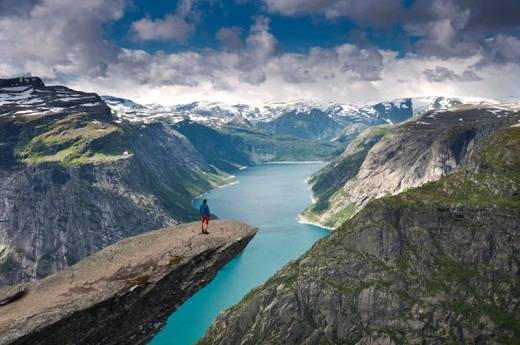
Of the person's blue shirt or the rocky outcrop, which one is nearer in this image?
the rocky outcrop

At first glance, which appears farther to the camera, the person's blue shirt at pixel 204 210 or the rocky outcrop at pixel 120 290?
the person's blue shirt at pixel 204 210

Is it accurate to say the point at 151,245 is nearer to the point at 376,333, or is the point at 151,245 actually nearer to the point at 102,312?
the point at 102,312

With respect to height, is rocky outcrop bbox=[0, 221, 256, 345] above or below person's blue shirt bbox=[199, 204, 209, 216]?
below

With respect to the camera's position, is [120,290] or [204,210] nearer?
[120,290]

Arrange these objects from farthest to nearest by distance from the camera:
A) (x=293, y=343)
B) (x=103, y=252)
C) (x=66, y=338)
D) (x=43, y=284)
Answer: (x=293, y=343) → (x=103, y=252) → (x=43, y=284) → (x=66, y=338)

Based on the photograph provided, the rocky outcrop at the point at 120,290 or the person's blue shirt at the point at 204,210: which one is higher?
the person's blue shirt at the point at 204,210

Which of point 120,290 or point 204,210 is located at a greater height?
point 204,210

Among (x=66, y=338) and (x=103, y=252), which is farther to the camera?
(x=103, y=252)

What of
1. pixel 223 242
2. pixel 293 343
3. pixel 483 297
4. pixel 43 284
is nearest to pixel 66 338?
pixel 43 284
